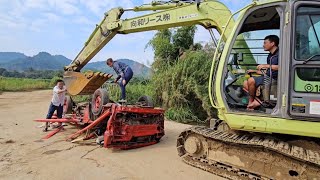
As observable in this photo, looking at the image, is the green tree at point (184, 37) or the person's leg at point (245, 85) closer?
the person's leg at point (245, 85)

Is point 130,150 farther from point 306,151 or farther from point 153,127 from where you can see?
point 306,151

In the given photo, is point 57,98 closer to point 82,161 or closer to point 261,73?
point 82,161

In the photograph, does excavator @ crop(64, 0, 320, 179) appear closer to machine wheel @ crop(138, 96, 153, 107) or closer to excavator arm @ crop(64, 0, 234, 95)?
excavator arm @ crop(64, 0, 234, 95)

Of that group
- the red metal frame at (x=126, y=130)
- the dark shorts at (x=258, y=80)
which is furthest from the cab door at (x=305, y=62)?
the red metal frame at (x=126, y=130)

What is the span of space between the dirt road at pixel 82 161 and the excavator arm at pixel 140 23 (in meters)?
1.57

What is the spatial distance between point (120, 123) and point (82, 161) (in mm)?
1137

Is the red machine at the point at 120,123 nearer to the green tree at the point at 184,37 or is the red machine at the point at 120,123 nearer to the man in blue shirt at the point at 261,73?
the man in blue shirt at the point at 261,73

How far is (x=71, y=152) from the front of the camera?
6.57m

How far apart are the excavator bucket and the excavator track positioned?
3450 mm

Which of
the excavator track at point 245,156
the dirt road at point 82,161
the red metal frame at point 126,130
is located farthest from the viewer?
the red metal frame at point 126,130

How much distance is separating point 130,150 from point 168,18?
280cm

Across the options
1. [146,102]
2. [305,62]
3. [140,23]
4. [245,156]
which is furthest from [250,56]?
[146,102]

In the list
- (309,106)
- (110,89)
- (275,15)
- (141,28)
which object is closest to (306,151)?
(309,106)

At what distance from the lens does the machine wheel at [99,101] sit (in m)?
7.43
